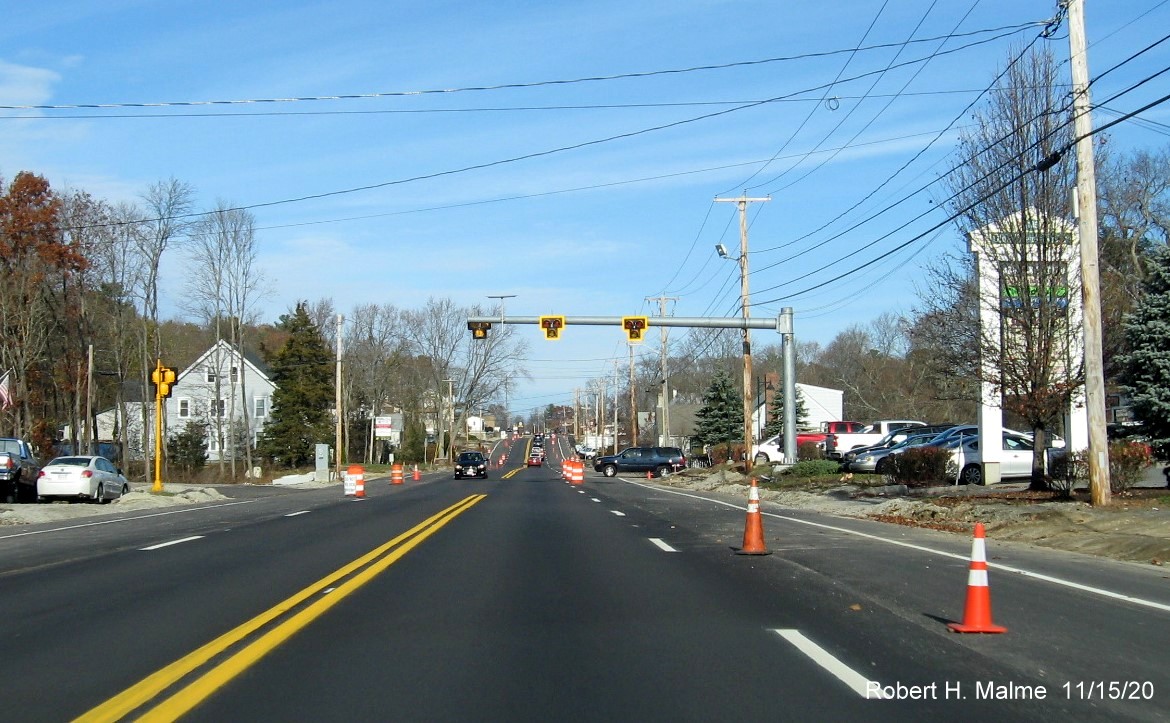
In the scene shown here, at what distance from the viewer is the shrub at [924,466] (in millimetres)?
28484

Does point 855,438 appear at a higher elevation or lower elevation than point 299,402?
lower

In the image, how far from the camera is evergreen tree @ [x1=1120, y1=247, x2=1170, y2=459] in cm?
2197

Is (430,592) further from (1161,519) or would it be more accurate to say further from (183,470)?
(183,470)

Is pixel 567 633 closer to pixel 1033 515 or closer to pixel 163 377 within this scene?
pixel 1033 515

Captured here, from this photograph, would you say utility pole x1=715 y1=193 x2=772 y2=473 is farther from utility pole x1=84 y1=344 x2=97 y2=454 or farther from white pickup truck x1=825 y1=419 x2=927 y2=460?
utility pole x1=84 y1=344 x2=97 y2=454

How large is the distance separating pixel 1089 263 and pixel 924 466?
10.7m

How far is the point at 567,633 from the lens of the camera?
887 cm

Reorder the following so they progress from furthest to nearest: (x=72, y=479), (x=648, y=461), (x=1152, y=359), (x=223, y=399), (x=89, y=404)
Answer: (x=223, y=399)
(x=648, y=461)
(x=89, y=404)
(x=72, y=479)
(x=1152, y=359)

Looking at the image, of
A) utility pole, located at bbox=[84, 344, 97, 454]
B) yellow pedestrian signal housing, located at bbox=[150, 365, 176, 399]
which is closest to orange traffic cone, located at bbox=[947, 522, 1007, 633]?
yellow pedestrian signal housing, located at bbox=[150, 365, 176, 399]

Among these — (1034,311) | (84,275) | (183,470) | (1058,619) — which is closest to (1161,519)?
(1034,311)

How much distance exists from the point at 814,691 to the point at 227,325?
249ft

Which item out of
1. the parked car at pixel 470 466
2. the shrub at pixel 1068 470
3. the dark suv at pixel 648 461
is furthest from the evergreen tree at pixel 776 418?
the shrub at pixel 1068 470

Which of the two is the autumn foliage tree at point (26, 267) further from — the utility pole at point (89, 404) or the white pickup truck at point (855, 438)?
the white pickup truck at point (855, 438)

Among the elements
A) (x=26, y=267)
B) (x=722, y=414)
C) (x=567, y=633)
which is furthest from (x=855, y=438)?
(x=567, y=633)
